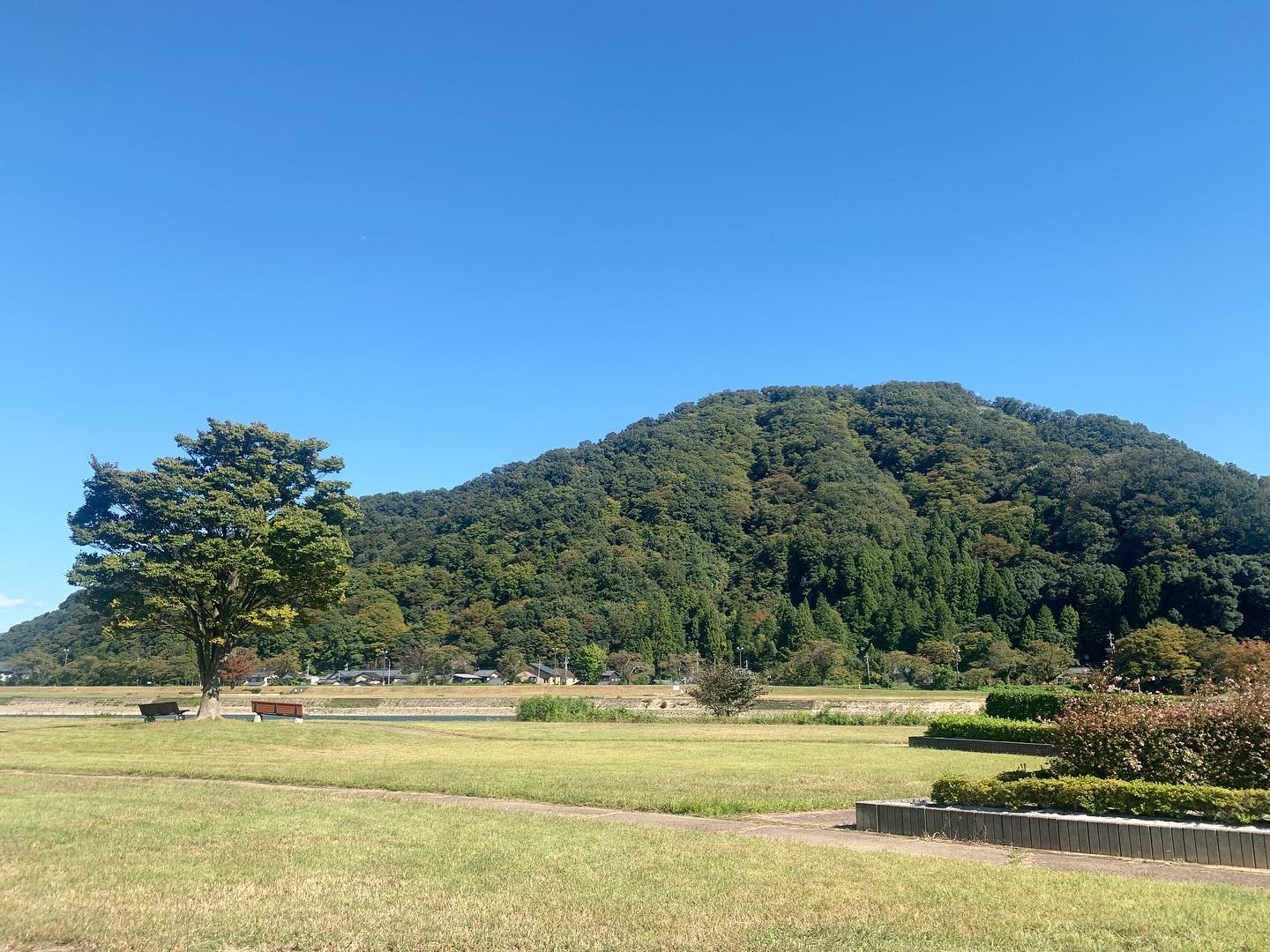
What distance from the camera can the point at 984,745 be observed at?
81.8 ft

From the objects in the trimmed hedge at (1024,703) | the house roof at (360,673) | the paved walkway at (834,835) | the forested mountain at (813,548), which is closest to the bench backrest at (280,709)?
the paved walkway at (834,835)

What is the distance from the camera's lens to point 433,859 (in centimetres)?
816

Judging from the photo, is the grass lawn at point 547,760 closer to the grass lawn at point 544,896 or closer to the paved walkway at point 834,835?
the paved walkway at point 834,835

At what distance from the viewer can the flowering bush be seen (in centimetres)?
966

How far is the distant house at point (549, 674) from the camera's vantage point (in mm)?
107562

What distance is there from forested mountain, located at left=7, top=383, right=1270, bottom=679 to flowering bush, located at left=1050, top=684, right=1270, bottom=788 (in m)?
68.4

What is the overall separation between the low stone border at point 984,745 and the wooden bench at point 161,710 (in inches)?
977

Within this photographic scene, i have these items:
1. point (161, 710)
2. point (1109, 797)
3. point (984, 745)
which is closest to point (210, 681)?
point (161, 710)

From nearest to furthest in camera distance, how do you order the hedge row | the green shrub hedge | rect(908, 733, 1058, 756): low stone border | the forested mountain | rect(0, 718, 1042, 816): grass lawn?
the hedge row
rect(0, 718, 1042, 816): grass lawn
rect(908, 733, 1058, 756): low stone border
the green shrub hedge
the forested mountain

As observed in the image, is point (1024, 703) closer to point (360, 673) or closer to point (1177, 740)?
point (1177, 740)

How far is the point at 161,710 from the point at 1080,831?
32994mm

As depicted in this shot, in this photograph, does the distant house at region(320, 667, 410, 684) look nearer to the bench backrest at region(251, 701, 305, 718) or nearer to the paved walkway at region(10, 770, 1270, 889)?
the bench backrest at region(251, 701, 305, 718)

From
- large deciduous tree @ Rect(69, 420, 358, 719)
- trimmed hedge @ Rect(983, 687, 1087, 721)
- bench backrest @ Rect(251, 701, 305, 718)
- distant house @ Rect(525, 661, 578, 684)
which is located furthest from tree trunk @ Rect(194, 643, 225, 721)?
distant house @ Rect(525, 661, 578, 684)

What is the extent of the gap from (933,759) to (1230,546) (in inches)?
3664
